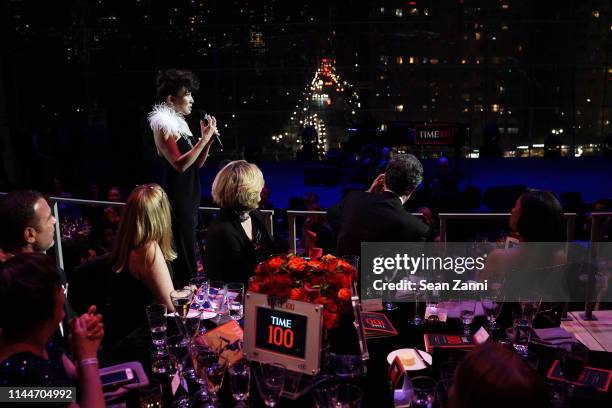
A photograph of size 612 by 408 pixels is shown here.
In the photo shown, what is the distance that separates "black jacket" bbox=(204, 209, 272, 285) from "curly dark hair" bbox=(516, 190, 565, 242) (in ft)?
4.59

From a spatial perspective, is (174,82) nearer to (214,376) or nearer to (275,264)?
(275,264)

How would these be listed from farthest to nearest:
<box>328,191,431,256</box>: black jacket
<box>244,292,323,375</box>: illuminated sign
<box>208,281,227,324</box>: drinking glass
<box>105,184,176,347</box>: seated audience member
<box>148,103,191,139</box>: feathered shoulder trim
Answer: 1. <box>148,103,191,139</box>: feathered shoulder trim
2. <box>328,191,431,256</box>: black jacket
3. <box>105,184,176,347</box>: seated audience member
4. <box>208,281,227,324</box>: drinking glass
5. <box>244,292,323,375</box>: illuminated sign

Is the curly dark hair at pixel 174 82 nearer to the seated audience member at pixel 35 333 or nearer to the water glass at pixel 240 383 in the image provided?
the seated audience member at pixel 35 333

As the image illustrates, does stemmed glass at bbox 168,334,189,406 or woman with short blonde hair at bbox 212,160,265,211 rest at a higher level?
woman with short blonde hair at bbox 212,160,265,211

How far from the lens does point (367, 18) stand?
41.3ft

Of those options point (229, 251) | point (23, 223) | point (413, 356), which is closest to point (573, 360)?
point (413, 356)

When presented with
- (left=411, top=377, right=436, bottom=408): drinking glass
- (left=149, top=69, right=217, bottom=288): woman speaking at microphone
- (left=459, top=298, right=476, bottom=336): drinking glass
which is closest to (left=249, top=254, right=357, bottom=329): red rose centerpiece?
(left=411, top=377, right=436, bottom=408): drinking glass

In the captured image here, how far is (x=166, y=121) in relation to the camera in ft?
11.9

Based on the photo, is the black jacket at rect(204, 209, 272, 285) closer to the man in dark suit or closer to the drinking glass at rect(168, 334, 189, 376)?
the man in dark suit

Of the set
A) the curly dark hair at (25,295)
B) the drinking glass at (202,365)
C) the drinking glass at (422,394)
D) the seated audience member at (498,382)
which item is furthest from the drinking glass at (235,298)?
the seated audience member at (498,382)

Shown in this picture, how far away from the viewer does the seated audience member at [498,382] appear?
1352 millimetres

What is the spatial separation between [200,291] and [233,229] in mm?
527

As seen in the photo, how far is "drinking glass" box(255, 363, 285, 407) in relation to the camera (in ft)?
5.95

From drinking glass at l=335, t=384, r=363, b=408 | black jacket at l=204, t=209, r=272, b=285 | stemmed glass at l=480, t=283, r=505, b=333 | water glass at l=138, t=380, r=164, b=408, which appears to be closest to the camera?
drinking glass at l=335, t=384, r=363, b=408
